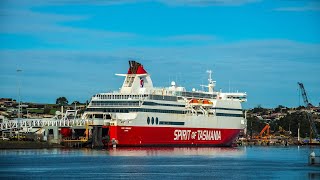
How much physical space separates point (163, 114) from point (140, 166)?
40.2m

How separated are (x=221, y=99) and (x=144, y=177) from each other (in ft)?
221

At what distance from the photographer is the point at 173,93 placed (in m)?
131

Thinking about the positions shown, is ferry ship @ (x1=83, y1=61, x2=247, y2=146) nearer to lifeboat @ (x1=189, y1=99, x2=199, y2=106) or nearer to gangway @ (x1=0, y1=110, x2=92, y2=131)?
lifeboat @ (x1=189, y1=99, x2=199, y2=106)

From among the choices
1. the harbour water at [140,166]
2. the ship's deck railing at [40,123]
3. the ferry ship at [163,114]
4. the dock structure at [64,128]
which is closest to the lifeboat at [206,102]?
the ferry ship at [163,114]

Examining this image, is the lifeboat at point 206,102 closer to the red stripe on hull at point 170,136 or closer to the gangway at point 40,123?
the red stripe on hull at point 170,136

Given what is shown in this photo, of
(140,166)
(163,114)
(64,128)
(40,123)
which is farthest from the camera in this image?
(163,114)

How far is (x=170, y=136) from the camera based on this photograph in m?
128

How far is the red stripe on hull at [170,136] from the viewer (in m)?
121

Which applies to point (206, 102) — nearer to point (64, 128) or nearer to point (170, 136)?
point (170, 136)

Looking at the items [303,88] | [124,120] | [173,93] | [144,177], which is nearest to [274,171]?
[144,177]

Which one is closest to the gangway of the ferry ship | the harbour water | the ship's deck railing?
the ship's deck railing

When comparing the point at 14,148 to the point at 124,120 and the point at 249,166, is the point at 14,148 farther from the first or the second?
the point at 249,166

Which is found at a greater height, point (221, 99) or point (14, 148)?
point (221, 99)

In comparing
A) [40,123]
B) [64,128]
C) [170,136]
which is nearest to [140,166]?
[64,128]
